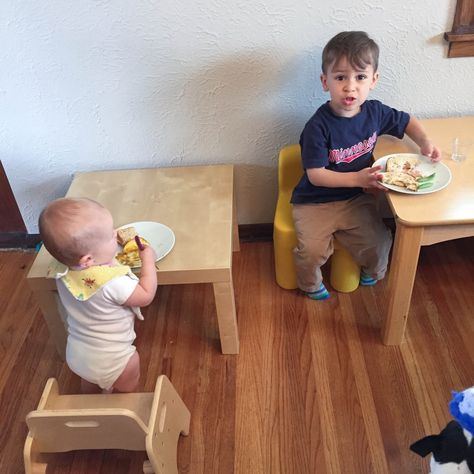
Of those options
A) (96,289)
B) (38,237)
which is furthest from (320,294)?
(38,237)

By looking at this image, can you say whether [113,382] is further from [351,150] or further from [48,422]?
[351,150]

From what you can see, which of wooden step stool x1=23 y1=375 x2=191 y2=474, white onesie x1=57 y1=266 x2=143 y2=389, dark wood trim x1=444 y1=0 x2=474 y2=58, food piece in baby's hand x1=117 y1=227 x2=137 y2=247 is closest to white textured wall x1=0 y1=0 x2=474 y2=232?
dark wood trim x1=444 y1=0 x2=474 y2=58

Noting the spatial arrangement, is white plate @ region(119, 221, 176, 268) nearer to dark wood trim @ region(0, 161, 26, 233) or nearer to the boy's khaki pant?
the boy's khaki pant

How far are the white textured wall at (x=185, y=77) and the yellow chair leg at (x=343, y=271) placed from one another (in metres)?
0.37

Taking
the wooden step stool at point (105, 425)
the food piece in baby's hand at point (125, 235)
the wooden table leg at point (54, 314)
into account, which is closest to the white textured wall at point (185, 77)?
the food piece in baby's hand at point (125, 235)

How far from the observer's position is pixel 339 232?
1.46 meters

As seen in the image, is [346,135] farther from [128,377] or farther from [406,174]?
[128,377]

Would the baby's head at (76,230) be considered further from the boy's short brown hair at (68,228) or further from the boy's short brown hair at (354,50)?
the boy's short brown hair at (354,50)

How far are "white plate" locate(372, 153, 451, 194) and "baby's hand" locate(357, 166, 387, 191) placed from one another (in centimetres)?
3

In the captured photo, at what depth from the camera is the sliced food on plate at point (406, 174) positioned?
3.99 feet

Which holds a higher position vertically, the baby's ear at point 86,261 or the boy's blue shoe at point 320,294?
the baby's ear at point 86,261

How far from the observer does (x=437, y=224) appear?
1.12 m

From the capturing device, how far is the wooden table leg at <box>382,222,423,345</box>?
117cm

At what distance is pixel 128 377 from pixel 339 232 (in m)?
0.73
